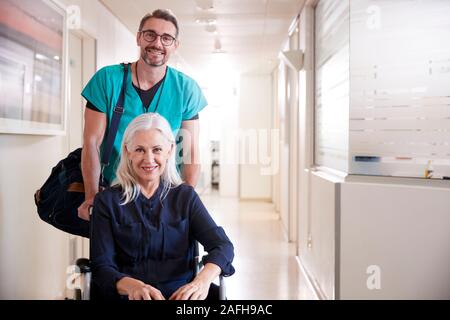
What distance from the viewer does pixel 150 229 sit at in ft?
6.00

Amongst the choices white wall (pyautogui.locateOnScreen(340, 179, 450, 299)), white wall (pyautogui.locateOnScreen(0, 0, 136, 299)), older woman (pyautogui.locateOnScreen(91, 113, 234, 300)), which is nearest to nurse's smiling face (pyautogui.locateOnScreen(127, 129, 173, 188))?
older woman (pyautogui.locateOnScreen(91, 113, 234, 300))

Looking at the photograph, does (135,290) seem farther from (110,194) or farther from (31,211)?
(31,211)

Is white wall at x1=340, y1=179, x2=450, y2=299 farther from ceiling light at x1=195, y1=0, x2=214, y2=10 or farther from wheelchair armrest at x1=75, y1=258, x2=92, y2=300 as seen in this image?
wheelchair armrest at x1=75, y1=258, x2=92, y2=300

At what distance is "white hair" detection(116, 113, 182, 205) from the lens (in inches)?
71.6

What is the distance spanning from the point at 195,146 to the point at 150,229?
409 mm

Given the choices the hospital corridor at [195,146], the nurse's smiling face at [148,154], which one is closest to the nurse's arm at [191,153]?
the hospital corridor at [195,146]

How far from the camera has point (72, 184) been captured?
1980 mm

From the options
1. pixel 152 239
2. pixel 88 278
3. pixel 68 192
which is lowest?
pixel 88 278

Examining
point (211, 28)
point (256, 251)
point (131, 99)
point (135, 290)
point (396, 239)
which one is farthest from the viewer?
point (256, 251)

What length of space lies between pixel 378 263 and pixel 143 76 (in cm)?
168

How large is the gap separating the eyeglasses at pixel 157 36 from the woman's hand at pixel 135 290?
0.97 meters

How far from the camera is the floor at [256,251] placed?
8.11 ft

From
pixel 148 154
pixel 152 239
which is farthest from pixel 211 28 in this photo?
pixel 152 239
